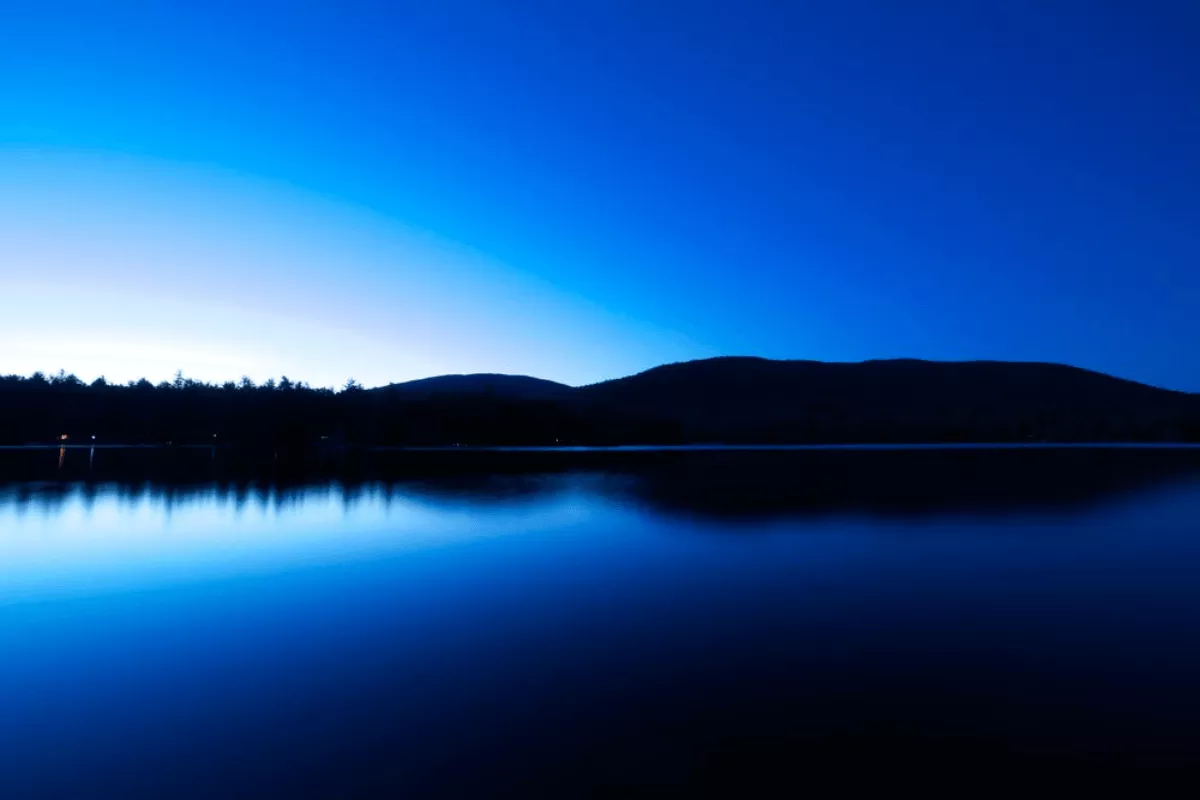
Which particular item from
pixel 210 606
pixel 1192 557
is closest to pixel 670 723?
pixel 210 606

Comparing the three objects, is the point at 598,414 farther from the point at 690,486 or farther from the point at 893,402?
the point at 690,486

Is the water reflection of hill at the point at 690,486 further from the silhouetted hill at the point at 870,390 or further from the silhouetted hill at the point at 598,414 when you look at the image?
the silhouetted hill at the point at 870,390

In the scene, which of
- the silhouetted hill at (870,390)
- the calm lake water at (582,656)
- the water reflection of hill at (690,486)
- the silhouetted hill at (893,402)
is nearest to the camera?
the calm lake water at (582,656)

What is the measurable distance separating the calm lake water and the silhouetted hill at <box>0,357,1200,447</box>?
238ft

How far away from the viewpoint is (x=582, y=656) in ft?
26.7

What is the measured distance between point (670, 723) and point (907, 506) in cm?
2053

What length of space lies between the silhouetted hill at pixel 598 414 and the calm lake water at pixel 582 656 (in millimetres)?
72645

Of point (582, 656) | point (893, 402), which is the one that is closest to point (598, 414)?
point (893, 402)

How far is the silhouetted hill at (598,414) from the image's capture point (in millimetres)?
97375

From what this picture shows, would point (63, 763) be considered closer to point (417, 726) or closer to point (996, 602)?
point (417, 726)

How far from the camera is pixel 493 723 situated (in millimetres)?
6137

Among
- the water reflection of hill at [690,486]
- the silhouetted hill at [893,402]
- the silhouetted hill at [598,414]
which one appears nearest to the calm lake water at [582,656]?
the water reflection of hill at [690,486]

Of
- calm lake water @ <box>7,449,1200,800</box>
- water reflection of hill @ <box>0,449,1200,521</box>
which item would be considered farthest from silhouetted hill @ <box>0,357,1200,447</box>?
calm lake water @ <box>7,449,1200,800</box>

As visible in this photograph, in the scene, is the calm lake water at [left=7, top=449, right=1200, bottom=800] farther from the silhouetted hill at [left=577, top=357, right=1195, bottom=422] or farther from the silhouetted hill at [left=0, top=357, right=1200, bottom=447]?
the silhouetted hill at [left=577, top=357, right=1195, bottom=422]
